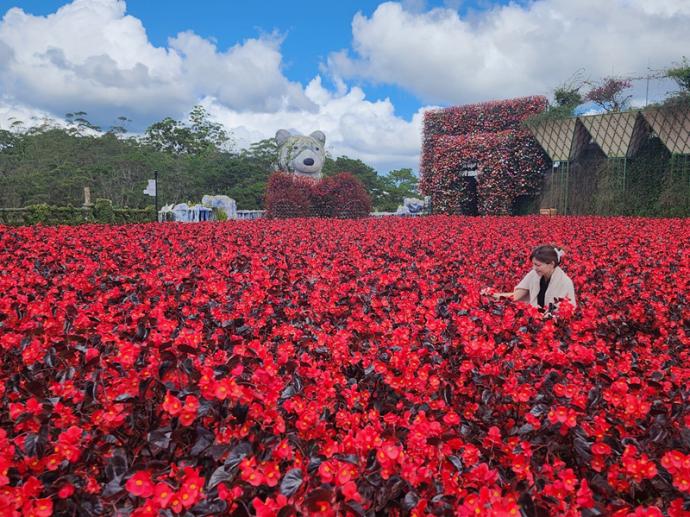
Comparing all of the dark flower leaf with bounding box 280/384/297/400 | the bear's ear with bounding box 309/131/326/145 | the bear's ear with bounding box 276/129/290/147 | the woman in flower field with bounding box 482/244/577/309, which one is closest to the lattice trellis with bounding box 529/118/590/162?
the bear's ear with bounding box 309/131/326/145

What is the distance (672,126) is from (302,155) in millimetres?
14048

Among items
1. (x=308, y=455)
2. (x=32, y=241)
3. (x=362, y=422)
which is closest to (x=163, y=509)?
(x=308, y=455)

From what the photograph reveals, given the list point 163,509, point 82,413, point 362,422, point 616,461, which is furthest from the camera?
point 362,422

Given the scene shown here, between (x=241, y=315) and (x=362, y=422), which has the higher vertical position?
(x=241, y=315)

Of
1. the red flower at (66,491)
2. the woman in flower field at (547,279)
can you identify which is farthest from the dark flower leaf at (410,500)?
the woman in flower field at (547,279)

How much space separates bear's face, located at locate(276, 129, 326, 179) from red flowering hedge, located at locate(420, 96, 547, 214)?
4.79 metres

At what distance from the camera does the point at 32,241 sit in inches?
278

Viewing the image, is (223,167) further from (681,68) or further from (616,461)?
(616,461)

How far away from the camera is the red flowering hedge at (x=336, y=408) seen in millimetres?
1365

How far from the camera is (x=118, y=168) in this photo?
36.5 m

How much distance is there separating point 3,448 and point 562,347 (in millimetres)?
2387

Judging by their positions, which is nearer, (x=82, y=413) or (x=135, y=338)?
(x=82, y=413)

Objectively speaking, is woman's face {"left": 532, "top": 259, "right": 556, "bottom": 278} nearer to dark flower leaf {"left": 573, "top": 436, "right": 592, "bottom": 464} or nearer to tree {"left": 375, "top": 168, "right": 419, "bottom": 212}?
dark flower leaf {"left": 573, "top": 436, "right": 592, "bottom": 464}

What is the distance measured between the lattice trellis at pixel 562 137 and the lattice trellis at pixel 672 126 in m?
2.39
